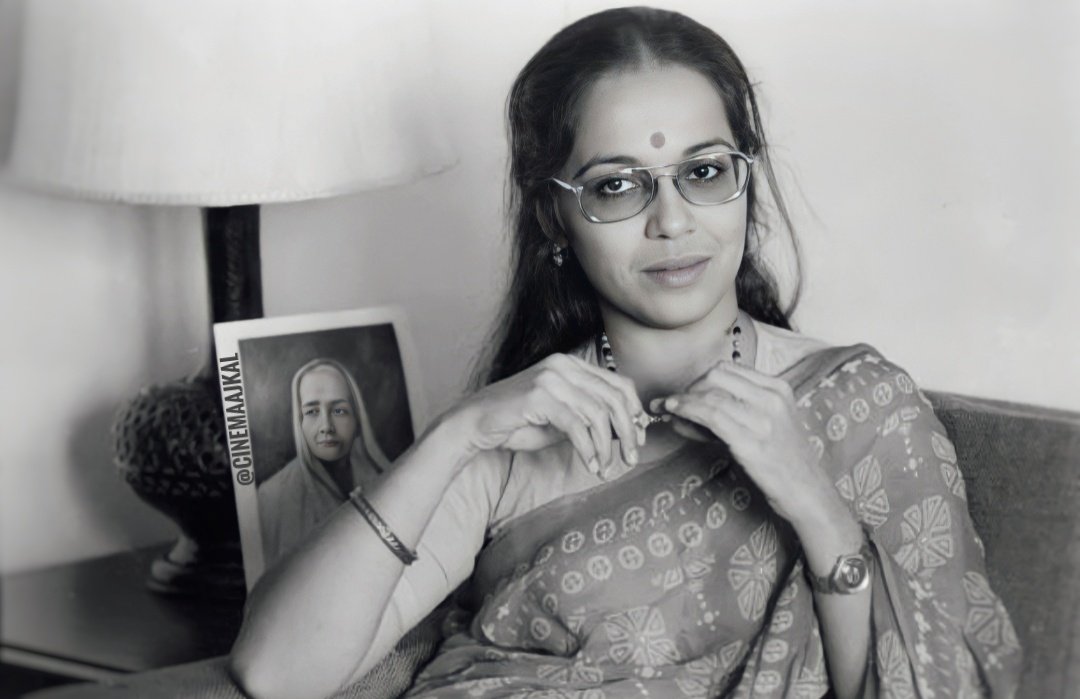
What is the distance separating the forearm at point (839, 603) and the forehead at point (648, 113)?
0.33 metres

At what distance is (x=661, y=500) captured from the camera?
1073 mm

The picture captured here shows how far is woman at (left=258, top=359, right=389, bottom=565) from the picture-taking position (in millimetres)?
1355

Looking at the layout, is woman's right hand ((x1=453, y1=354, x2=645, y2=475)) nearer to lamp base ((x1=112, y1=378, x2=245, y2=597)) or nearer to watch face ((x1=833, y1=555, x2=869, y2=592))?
watch face ((x1=833, y1=555, x2=869, y2=592))

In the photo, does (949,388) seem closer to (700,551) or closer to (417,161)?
(700,551)

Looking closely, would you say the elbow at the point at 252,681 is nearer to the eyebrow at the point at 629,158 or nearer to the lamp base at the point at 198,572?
the lamp base at the point at 198,572

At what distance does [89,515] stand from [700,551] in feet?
2.22

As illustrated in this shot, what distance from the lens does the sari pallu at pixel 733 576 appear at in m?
1.01

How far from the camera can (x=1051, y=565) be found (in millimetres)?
1117

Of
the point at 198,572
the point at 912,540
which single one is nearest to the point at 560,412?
the point at 912,540

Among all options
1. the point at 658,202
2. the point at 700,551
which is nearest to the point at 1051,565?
the point at 700,551

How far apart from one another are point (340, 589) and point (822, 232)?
2.14ft

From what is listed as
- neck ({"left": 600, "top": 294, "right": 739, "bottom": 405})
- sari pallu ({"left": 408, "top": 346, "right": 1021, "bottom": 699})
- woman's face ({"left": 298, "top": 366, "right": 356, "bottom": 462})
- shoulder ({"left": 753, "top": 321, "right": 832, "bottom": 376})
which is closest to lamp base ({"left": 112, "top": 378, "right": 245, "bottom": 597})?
woman's face ({"left": 298, "top": 366, "right": 356, "bottom": 462})

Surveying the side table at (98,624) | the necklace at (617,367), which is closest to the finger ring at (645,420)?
the necklace at (617,367)

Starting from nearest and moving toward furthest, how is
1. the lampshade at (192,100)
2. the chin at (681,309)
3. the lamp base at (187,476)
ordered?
the chin at (681,309)
the lampshade at (192,100)
the lamp base at (187,476)
